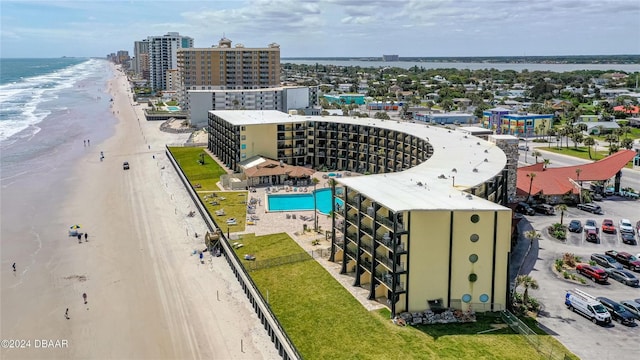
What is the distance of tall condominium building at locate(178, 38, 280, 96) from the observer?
146 metres

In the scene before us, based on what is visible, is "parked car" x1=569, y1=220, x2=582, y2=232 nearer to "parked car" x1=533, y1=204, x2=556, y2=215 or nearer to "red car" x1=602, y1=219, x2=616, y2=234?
"red car" x1=602, y1=219, x2=616, y2=234

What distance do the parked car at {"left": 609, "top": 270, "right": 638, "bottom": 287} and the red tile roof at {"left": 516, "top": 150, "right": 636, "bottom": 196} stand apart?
21720 millimetres

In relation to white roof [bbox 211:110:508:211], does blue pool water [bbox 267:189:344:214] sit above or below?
below

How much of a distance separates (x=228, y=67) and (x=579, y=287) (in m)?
Result: 126

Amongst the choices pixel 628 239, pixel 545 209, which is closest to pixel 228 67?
pixel 545 209

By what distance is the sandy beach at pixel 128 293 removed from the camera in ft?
108

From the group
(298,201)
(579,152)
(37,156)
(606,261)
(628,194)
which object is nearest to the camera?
(606,261)

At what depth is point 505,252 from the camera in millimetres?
A: 33188

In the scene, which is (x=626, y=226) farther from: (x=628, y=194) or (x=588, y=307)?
(x=588, y=307)

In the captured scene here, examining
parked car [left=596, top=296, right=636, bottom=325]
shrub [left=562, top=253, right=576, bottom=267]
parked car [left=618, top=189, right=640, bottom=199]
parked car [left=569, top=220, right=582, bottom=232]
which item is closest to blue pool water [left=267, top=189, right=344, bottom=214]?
parked car [left=569, top=220, right=582, bottom=232]

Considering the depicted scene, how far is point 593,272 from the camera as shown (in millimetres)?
40094

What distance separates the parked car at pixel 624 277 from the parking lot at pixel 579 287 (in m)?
0.50

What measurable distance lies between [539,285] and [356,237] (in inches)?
544

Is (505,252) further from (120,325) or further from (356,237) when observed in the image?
(120,325)
